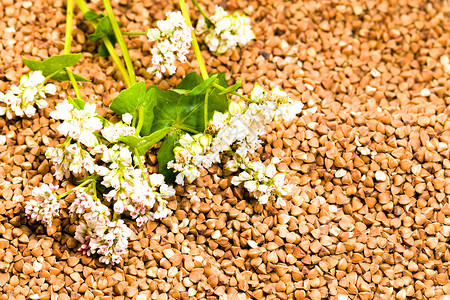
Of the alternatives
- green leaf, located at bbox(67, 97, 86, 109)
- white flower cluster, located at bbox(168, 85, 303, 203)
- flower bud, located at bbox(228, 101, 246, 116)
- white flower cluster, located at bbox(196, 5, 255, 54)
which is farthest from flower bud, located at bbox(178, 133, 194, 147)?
white flower cluster, located at bbox(196, 5, 255, 54)

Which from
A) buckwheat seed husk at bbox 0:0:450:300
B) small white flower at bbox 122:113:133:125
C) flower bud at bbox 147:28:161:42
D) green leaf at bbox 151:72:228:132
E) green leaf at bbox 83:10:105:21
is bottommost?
buckwheat seed husk at bbox 0:0:450:300

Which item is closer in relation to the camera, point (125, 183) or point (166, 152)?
point (125, 183)

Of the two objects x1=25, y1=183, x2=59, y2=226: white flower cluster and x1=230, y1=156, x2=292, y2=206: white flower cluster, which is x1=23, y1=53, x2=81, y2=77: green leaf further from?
x1=230, y1=156, x2=292, y2=206: white flower cluster

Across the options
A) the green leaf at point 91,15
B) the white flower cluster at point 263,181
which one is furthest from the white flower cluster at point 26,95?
the white flower cluster at point 263,181

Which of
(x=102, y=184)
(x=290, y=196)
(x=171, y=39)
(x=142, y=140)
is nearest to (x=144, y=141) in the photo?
(x=142, y=140)

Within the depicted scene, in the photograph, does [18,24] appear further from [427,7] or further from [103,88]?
[427,7]

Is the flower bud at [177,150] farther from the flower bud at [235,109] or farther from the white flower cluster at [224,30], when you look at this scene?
the white flower cluster at [224,30]

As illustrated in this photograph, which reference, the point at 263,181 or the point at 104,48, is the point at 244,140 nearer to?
the point at 263,181
